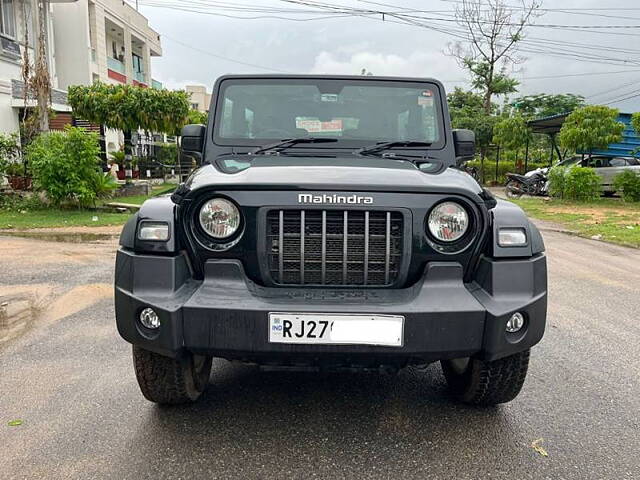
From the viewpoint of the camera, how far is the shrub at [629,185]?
1655 cm

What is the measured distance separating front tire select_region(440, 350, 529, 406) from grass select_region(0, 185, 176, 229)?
8063mm

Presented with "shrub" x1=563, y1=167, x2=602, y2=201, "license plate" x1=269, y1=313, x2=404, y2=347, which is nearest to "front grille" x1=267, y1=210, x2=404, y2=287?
"license plate" x1=269, y1=313, x2=404, y2=347

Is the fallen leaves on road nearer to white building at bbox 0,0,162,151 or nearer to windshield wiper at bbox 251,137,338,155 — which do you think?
windshield wiper at bbox 251,137,338,155

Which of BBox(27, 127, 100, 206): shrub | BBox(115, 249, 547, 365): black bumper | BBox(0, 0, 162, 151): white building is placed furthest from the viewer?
BBox(0, 0, 162, 151): white building

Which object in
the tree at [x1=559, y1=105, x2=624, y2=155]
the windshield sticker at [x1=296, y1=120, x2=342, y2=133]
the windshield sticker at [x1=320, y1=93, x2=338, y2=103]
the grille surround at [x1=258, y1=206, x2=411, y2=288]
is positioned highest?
the tree at [x1=559, y1=105, x2=624, y2=155]

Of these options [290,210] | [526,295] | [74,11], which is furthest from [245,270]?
[74,11]

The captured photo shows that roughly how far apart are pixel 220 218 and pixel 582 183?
54.3 feet

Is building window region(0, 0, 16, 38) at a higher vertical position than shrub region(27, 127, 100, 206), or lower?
higher

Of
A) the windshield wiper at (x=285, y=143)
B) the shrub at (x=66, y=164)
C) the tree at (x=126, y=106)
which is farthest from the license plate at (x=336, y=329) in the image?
the tree at (x=126, y=106)

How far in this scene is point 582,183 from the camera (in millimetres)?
16797

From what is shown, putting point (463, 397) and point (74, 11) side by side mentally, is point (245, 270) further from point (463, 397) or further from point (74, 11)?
point (74, 11)

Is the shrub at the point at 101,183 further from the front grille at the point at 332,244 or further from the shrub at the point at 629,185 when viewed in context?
the shrub at the point at 629,185

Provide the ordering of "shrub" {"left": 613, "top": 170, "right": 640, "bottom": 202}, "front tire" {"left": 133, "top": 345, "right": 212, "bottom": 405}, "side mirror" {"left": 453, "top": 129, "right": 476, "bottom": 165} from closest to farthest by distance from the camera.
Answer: "front tire" {"left": 133, "top": 345, "right": 212, "bottom": 405} < "side mirror" {"left": 453, "top": 129, "right": 476, "bottom": 165} < "shrub" {"left": 613, "top": 170, "right": 640, "bottom": 202}

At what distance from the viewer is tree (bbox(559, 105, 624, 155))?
A: 1722 centimetres
